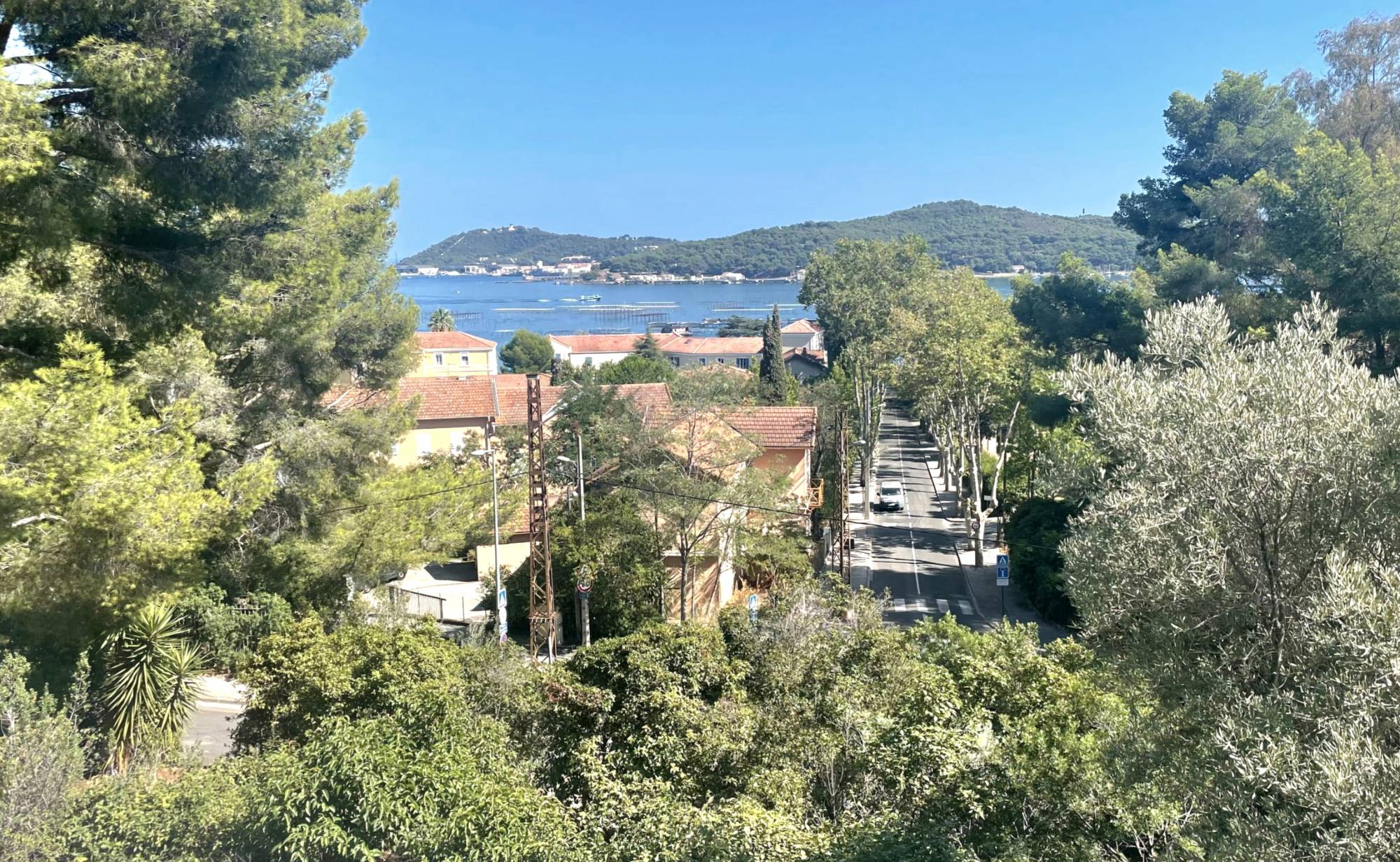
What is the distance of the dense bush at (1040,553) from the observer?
24109mm

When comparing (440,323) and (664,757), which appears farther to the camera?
(440,323)

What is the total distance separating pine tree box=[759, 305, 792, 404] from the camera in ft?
164

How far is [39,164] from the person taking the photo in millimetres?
8664

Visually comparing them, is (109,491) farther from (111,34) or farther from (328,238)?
(328,238)

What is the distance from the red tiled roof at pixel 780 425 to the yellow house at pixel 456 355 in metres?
38.1

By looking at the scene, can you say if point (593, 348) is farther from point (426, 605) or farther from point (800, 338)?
point (426, 605)

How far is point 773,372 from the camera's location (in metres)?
56.7

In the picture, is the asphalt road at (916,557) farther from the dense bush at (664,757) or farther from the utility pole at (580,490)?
the utility pole at (580,490)

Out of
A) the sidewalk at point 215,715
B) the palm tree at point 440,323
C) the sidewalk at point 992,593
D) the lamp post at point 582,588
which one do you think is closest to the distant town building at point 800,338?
the palm tree at point 440,323

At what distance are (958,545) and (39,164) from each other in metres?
30.6

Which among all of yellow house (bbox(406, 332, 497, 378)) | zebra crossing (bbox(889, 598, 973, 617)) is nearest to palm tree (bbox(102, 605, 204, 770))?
zebra crossing (bbox(889, 598, 973, 617))

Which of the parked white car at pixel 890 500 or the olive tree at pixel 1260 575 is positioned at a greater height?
the olive tree at pixel 1260 575

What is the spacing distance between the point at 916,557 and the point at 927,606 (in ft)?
20.0

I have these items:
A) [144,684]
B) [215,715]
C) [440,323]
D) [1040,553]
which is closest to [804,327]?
[440,323]
